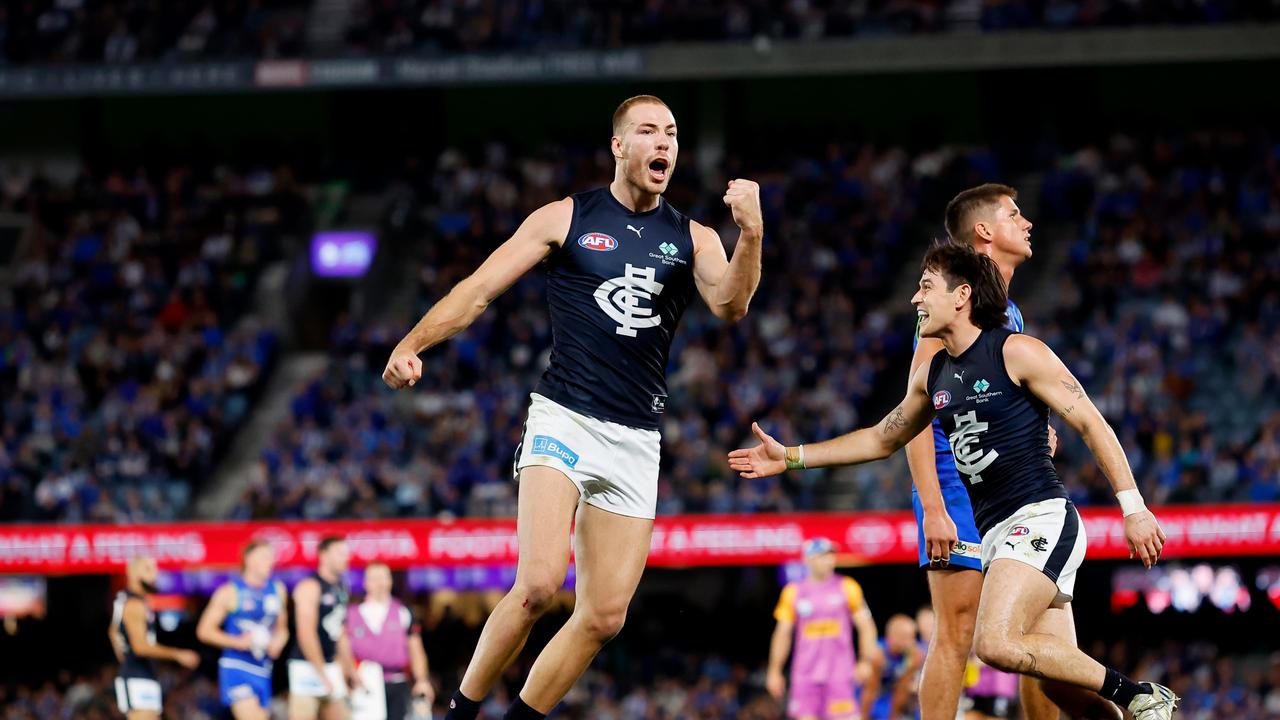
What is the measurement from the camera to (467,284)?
7457 millimetres

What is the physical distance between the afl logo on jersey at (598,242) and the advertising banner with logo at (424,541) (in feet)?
44.3

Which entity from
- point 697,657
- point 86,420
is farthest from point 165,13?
point 697,657

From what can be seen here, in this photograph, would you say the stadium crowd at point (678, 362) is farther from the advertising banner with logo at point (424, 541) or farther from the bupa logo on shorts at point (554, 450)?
the bupa logo on shorts at point (554, 450)

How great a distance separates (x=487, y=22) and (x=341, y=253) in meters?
5.29

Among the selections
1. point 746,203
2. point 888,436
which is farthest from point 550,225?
point 888,436

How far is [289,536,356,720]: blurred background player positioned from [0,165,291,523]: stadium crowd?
11.5m

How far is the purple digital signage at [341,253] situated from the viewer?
106ft

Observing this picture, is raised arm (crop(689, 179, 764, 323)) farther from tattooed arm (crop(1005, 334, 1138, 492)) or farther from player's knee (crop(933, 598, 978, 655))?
player's knee (crop(933, 598, 978, 655))

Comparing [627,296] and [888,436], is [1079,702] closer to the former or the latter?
[888,436]

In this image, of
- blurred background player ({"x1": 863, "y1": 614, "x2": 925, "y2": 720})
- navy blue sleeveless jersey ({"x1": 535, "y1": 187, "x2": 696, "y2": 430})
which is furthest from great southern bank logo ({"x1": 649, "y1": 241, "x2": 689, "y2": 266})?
blurred background player ({"x1": 863, "y1": 614, "x2": 925, "y2": 720})

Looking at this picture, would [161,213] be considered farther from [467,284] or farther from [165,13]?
[467,284]

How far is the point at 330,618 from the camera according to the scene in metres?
13.8

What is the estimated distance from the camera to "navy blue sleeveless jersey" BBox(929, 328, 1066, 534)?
7770 millimetres

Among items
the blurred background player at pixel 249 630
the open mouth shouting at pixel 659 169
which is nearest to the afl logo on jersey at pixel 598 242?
the open mouth shouting at pixel 659 169
